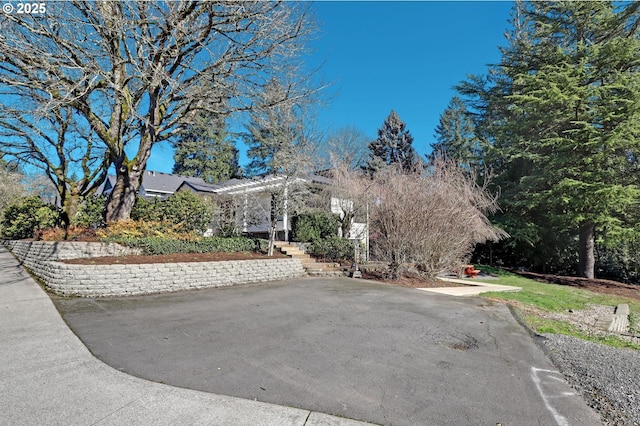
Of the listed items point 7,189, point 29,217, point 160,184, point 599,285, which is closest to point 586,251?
point 599,285

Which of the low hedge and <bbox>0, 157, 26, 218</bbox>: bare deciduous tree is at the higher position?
<bbox>0, 157, 26, 218</bbox>: bare deciduous tree

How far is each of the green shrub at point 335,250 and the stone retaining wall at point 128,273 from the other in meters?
2.97

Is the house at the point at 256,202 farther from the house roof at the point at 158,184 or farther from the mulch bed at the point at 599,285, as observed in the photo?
the mulch bed at the point at 599,285

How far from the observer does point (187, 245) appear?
1076 cm

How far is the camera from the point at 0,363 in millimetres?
3619

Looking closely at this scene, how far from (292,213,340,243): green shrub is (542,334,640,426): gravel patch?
34.8 ft

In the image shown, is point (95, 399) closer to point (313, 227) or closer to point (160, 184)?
point (313, 227)

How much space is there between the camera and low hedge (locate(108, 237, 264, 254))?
973cm

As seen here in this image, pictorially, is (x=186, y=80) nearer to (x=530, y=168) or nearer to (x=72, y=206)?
(x=72, y=206)

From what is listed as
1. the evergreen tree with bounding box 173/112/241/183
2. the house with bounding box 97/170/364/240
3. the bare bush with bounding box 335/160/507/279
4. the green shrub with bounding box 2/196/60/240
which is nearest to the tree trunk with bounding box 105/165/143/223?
the house with bounding box 97/170/364/240

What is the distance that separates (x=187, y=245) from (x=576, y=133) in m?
16.8

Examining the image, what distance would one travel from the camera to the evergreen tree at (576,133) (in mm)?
13750

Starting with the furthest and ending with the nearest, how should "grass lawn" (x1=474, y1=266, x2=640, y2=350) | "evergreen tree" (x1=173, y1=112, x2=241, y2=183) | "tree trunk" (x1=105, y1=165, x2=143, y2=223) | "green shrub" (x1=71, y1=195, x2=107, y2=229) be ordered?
"evergreen tree" (x1=173, y1=112, x2=241, y2=183)
"green shrub" (x1=71, y1=195, x2=107, y2=229)
"tree trunk" (x1=105, y1=165, x2=143, y2=223)
"grass lawn" (x1=474, y1=266, x2=640, y2=350)

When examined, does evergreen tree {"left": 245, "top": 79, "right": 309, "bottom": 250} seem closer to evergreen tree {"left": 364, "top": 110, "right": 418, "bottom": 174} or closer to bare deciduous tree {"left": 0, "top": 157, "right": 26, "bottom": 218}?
evergreen tree {"left": 364, "top": 110, "right": 418, "bottom": 174}
